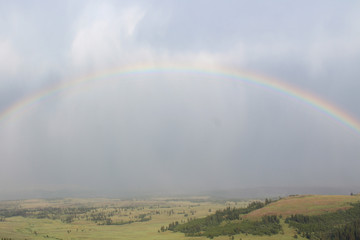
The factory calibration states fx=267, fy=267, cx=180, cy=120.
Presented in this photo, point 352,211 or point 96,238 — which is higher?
point 352,211

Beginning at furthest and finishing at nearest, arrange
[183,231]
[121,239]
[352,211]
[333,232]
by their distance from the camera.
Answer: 1. [183,231]
2. [121,239]
3. [352,211]
4. [333,232]

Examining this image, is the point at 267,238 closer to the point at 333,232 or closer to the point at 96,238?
the point at 333,232

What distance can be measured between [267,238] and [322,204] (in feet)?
92.3

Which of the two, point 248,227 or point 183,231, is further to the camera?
point 183,231

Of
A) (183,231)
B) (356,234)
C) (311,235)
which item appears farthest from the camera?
(183,231)

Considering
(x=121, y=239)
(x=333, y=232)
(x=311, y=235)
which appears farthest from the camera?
(x=121, y=239)

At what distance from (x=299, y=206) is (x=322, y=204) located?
6.64 m

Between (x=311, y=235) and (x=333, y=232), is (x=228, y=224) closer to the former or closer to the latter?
(x=311, y=235)

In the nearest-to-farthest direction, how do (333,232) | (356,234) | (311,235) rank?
(356,234) → (333,232) → (311,235)

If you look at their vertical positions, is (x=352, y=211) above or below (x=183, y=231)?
above

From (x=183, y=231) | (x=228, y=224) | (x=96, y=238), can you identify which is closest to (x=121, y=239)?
(x=96, y=238)

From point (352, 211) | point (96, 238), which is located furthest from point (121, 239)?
point (352, 211)

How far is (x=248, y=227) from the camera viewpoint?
75688mm

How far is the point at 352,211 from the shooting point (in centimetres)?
7312
